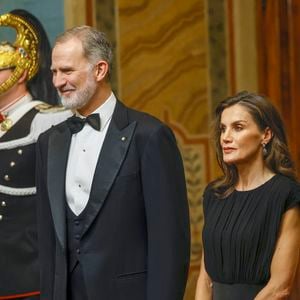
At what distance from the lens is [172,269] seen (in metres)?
3.63

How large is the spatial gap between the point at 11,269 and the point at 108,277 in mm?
1257

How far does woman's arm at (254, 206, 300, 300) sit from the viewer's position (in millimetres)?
3607

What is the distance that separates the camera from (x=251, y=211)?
3.72m

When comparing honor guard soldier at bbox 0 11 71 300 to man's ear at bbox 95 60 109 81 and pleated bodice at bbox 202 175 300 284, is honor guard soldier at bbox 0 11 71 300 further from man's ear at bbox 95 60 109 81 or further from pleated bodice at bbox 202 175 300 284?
pleated bodice at bbox 202 175 300 284

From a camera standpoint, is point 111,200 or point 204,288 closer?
point 111,200

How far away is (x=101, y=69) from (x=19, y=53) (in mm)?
1399

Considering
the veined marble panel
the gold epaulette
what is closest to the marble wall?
the veined marble panel

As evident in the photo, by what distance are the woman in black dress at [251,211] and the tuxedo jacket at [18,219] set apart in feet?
3.77

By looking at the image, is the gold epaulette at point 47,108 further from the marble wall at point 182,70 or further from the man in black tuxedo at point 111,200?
the man in black tuxedo at point 111,200

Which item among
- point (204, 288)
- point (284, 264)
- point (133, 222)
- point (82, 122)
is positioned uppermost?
point (82, 122)

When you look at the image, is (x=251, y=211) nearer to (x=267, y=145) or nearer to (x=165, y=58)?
(x=267, y=145)

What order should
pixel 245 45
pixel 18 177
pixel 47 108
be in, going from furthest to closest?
pixel 245 45 < pixel 47 108 < pixel 18 177

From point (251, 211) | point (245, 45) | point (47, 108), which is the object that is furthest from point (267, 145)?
point (245, 45)

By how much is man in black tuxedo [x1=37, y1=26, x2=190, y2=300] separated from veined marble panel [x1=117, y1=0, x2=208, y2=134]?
82.3 inches
